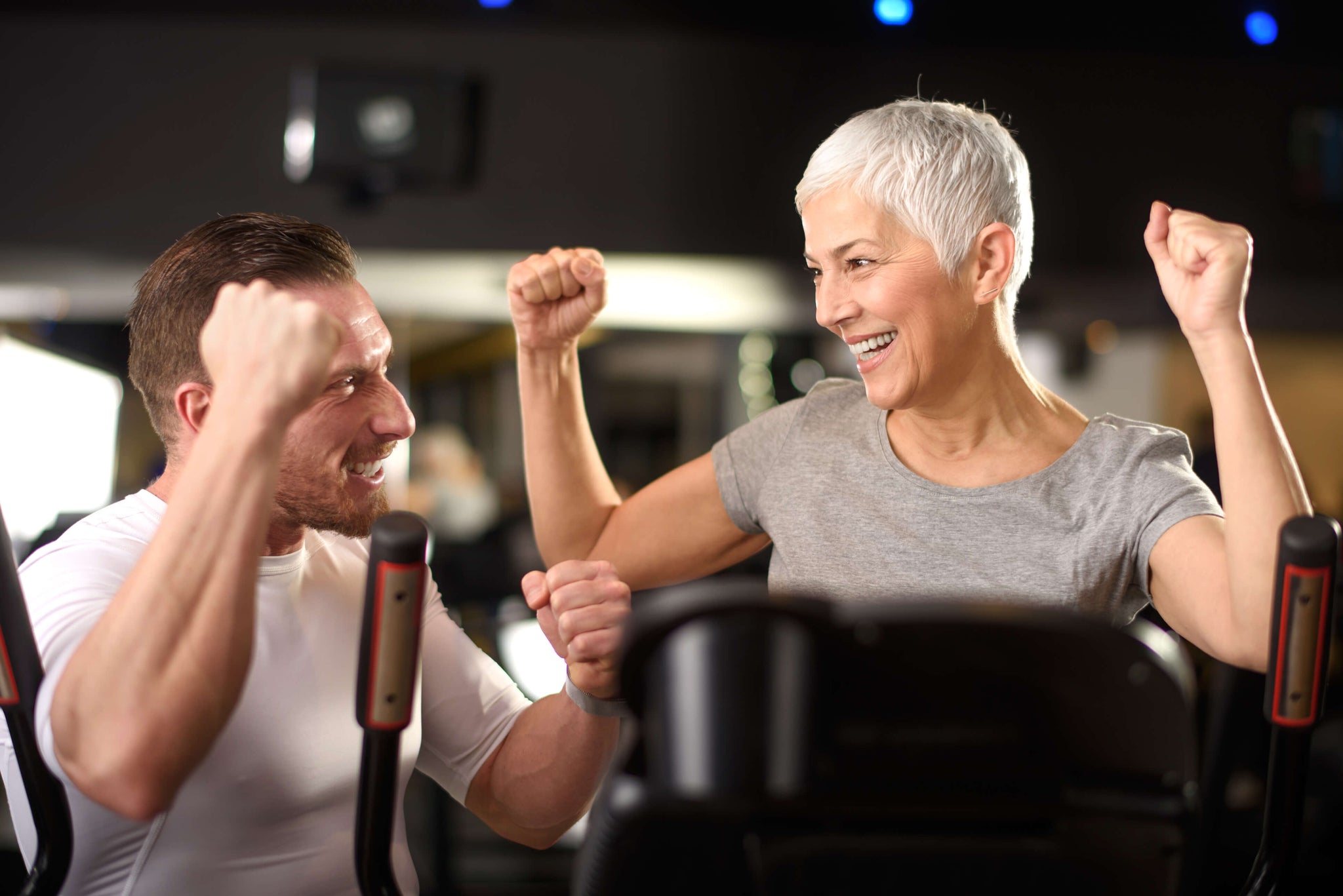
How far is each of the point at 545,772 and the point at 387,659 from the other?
57 centimetres

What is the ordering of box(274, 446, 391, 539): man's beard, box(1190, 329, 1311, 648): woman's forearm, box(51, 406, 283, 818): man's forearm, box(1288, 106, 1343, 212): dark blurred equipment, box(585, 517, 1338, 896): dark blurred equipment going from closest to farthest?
1. box(585, 517, 1338, 896): dark blurred equipment
2. box(51, 406, 283, 818): man's forearm
3. box(1190, 329, 1311, 648): woman's forearm
4. box(274, 446, 391, 539): man's beard
5. box(1288, 106, 1343, 212): dark blurred equipment

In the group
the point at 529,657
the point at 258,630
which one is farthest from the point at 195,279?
the point at 529,657

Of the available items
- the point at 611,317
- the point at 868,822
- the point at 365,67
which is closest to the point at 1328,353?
the point at 611,317

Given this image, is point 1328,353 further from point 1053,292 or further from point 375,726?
point 375,726

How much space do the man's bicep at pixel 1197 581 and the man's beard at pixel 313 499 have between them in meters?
0.81

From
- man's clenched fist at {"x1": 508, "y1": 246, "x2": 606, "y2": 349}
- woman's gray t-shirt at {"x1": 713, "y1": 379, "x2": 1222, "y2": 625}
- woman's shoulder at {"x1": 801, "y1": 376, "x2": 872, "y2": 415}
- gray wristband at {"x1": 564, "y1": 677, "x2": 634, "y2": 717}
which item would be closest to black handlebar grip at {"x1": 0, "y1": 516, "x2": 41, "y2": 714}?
gray wristband at {"x1": 564, "y1": 677, "x2": 634, "y2": 717}

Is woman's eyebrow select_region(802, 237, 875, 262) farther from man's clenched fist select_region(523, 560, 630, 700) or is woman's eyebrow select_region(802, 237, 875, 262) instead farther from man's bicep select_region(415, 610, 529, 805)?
man's bicep select_region(415, 610, 529, 805)

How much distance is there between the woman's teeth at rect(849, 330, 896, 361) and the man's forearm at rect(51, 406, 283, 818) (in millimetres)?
651

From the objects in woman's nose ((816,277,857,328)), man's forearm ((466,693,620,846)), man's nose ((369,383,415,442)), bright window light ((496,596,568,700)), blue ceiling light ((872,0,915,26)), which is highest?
blue ceiling light ((872,0,915,26))

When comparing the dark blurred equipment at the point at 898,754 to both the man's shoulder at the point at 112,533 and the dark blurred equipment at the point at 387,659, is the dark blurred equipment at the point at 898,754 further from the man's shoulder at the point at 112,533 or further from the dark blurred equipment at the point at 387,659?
the man's shoulder at the point at 112,533

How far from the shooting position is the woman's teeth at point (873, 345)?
49.1 inches

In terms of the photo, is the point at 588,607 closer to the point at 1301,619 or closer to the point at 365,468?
the point at 365,468

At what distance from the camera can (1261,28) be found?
3359mm

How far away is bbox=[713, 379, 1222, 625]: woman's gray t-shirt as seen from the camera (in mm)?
1179
